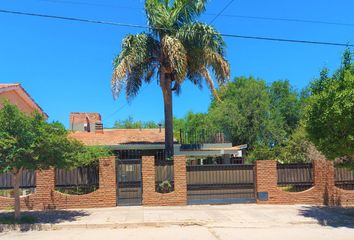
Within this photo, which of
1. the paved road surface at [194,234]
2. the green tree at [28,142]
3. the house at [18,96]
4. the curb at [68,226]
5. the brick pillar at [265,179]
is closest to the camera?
the paved road surface at [194,234]

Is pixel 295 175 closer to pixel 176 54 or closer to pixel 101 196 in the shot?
pixel 176 54

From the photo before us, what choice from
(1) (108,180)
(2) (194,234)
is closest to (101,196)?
(1) (108,180)

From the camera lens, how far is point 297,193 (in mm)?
17641

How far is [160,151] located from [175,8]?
8414mm

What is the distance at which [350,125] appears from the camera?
13.0 meters

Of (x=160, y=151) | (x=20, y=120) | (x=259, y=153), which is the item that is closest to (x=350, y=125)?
(x=20, y=120)

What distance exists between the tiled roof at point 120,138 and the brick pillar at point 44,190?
20.1 feet

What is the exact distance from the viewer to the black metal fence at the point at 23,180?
1669 cm

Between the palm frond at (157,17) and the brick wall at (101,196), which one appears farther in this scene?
the palm frond at (157,17)

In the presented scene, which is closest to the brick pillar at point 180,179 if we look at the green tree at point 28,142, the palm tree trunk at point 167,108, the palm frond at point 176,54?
the palm tree trunk at point 167,108

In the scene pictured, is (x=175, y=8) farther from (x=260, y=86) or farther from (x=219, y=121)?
(x=260, y=86)

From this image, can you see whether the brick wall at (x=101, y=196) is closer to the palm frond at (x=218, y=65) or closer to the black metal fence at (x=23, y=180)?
the black metal fence at (x=23, y=180)

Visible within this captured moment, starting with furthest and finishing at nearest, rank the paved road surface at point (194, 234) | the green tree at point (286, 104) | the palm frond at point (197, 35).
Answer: the green tree at point (286, 104) < the palm frond at point (197, 35) < the paved road surface at point (194, 234)

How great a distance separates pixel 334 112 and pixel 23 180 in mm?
12005
